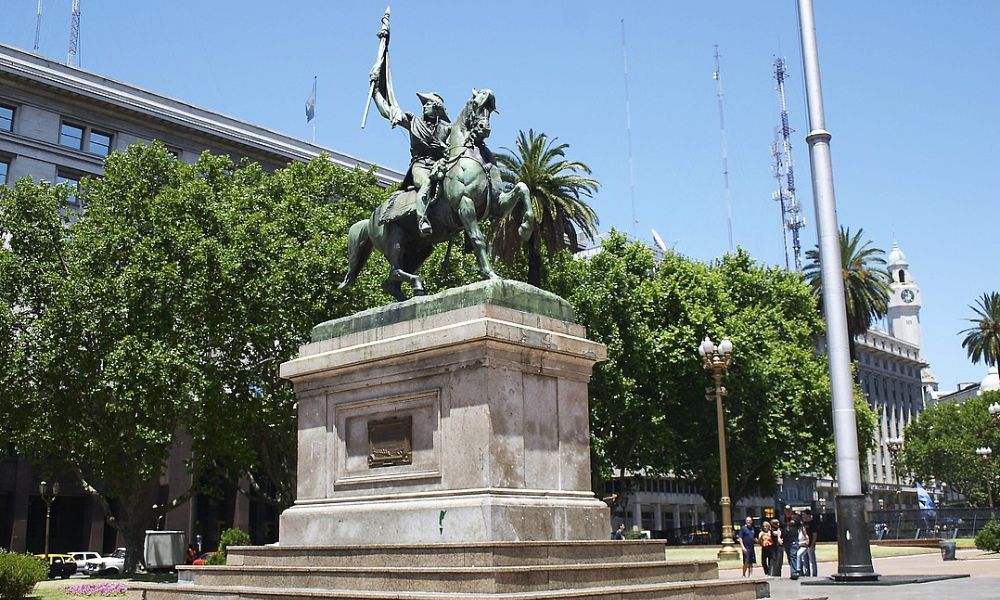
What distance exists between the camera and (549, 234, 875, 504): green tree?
41.9 metres

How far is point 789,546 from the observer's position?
2539cm

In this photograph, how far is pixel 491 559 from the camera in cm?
1064

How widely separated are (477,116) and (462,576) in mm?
7305

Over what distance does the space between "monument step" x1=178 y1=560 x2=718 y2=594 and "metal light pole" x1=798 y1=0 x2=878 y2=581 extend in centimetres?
761

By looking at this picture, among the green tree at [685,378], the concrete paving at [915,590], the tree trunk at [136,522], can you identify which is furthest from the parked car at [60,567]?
the concrete paving at [915,590]

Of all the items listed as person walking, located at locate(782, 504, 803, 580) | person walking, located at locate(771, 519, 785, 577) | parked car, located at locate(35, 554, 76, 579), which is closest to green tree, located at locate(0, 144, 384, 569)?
parked car, located at locate(35, 554, 76, 579)

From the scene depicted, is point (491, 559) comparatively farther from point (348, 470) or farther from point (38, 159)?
point (38, 159)

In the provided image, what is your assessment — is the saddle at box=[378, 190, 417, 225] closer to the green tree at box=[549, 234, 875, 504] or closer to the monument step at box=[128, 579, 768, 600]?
the monument step at box=[128, 579, 768, 600]

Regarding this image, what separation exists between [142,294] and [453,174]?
67.7 ft

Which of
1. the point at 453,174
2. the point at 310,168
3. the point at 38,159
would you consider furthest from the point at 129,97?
the point at 453,174

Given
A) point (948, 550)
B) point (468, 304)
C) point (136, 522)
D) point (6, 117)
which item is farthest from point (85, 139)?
point (948, 550)

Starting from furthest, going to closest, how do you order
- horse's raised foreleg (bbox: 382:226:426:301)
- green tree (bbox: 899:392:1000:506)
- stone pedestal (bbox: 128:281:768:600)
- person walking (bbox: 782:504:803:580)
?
green tree (bbox: 899:392:1000:506)
person walking (bbox: 782:504:803:580)
horse's raised foreleg (bbox: 382:226:426:301)
stone pedestal (bbox: 128:281:768:600)

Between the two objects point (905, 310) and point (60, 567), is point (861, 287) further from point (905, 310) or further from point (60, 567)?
point (905, 310)

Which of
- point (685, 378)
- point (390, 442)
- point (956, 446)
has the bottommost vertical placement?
point (390, 442)
